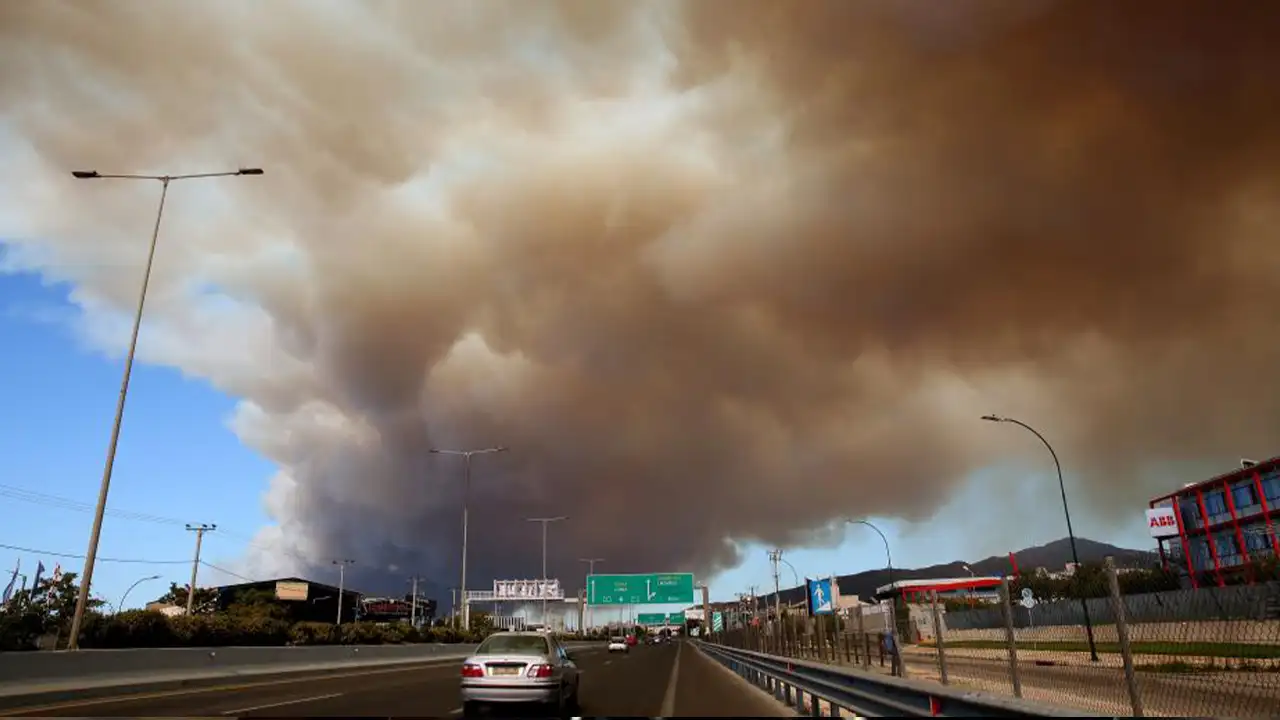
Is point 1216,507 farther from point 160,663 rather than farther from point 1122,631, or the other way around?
point 160,663

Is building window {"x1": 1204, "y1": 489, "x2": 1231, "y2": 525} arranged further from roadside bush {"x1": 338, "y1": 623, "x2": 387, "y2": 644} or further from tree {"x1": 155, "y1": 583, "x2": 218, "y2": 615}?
tree {"x1": 155, "y1": 583, "x2": 218, "y2": 615}

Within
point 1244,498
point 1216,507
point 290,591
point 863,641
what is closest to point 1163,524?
point 1216,507

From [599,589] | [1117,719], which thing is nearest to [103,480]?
[1117,719]

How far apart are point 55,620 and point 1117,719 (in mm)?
97236

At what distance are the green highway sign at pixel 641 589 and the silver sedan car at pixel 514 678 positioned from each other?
68303mm

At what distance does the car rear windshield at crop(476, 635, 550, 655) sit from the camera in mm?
14898

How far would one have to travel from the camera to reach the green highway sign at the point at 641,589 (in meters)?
81.9

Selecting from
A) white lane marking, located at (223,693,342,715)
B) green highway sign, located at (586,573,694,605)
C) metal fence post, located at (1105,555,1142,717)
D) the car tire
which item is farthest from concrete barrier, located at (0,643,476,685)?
green highway sign, located at (586,573,694,605)

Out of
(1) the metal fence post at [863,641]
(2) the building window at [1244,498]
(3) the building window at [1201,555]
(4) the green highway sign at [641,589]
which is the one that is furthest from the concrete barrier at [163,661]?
(3) the building window at [1201,555]

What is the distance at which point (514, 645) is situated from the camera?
50.1 feet

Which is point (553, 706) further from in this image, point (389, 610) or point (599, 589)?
point (389, 610)

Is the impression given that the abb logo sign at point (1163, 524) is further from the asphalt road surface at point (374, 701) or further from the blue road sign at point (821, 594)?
the asphalt road surface at point (374, 701)

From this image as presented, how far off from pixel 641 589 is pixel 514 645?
70569 millimetres

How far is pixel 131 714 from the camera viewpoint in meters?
13.7
